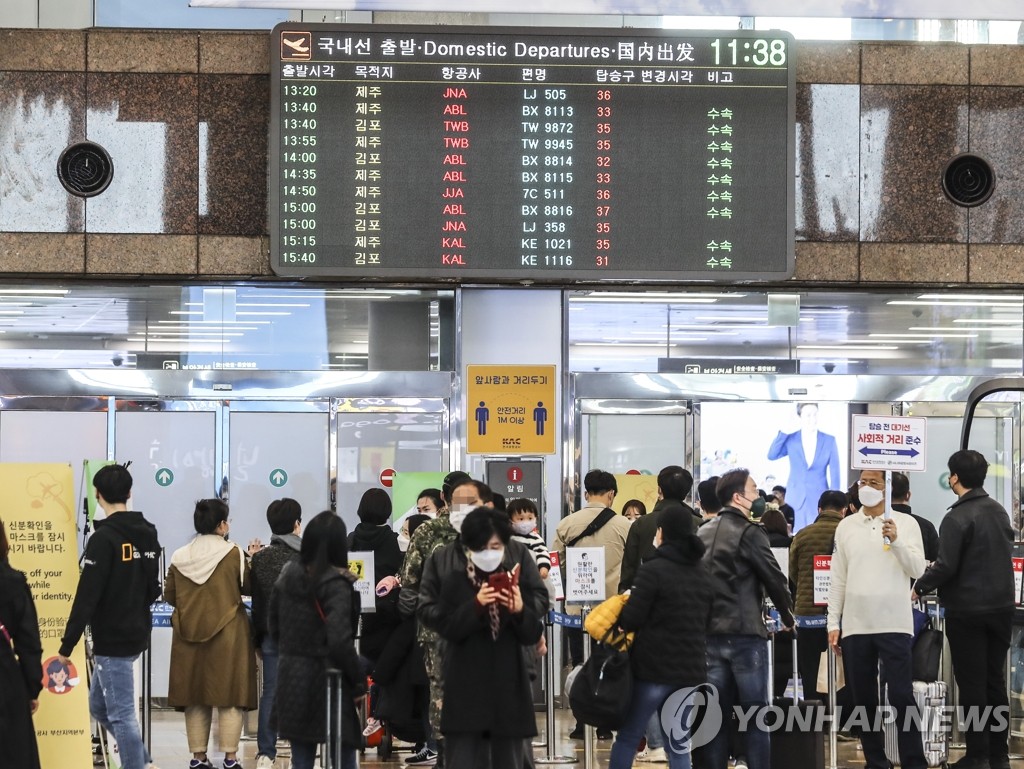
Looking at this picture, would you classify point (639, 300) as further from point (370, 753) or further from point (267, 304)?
point (370, 753)

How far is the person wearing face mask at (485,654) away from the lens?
669 centimetres

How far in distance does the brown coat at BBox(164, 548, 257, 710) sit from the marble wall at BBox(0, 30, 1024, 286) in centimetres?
305

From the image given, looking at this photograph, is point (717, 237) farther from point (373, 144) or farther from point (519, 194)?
point (373, 144)

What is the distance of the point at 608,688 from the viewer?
299 inches

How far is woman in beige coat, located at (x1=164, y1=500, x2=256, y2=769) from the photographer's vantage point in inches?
360

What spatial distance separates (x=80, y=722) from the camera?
8094mm

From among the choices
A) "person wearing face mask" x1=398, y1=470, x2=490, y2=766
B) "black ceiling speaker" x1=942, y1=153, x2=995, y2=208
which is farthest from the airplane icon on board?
"black ceiling speaker" x1=942, y1=153, x2=995, y2=208

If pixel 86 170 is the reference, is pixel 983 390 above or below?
below

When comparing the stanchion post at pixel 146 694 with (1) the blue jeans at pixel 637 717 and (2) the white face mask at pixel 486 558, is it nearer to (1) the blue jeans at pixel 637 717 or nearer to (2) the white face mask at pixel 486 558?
(1) the blue jeans at pixel 637 717

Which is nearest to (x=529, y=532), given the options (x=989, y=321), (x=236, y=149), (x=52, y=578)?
(x=52, y=578)

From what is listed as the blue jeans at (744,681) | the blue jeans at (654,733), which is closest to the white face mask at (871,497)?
the blue jeans at (744,681)

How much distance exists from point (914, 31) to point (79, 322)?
6.81m

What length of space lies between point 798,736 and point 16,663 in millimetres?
4237

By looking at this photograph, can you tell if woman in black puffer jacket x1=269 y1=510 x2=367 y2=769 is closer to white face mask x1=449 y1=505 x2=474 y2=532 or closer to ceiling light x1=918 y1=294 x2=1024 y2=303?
white face mask x1=449 y1=505 x2=474 y2=532
